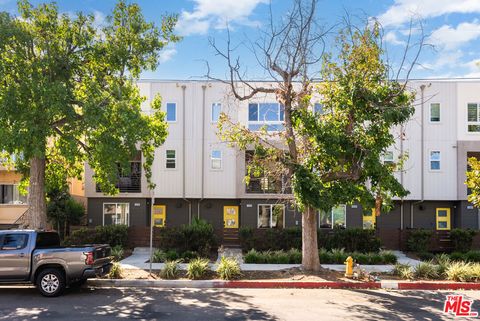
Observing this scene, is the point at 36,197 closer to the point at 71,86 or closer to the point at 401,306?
the point at 71,86

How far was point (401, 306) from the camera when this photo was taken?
1149 cm

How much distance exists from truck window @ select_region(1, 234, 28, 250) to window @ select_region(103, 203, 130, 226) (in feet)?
47.3

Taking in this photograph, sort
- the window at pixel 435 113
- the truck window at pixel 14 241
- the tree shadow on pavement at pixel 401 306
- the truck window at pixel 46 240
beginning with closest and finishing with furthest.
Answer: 1. the tree shadow on pavement at pixel 401 306
2. the truck window at pixel 14 241
3. the truck window at pixel 46 240
4. the window at pixel 435 113

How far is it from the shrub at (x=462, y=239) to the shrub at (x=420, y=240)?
1122 millimetres

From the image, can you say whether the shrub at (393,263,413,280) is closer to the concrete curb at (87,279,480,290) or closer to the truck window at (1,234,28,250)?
the concrete curb at (87,279,480,290)

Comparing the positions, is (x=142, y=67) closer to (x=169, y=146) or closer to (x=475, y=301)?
(x=169, y=146)

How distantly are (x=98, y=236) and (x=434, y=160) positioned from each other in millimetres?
17583

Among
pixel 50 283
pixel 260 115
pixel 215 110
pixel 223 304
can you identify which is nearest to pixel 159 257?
pixel 50 283

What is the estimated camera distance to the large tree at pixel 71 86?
46.4 ft

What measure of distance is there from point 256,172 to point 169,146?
40.7ft

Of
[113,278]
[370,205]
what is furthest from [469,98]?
[113,278]

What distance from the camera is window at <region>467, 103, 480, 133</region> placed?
85.8 ft

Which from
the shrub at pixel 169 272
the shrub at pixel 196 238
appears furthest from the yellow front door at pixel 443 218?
the shrub at pixel 169 272

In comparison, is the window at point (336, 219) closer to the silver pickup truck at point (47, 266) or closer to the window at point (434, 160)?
the window at point (434, 160)
